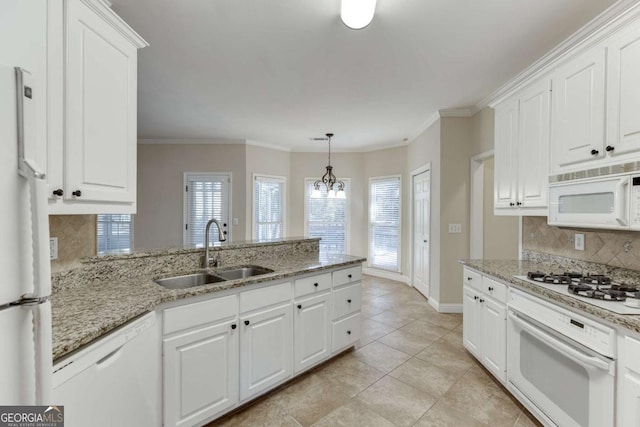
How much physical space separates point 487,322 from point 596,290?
2.86ft

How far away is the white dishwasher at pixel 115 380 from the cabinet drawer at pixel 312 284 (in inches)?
39.9

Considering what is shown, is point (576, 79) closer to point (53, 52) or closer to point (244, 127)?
point (53, 52)

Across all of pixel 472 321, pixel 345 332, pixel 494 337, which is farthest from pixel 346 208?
pixel 494 337

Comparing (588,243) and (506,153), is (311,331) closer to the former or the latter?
(588,243)

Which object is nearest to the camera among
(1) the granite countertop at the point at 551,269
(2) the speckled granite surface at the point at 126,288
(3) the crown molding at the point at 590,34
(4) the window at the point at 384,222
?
(2) the speckled granite surface at the point at 126,288

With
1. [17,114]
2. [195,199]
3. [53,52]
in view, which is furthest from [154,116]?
[17,114]

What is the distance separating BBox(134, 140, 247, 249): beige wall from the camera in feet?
18.0

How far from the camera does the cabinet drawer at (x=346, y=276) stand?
2605mm

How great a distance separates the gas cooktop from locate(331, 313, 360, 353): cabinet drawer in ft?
4.73

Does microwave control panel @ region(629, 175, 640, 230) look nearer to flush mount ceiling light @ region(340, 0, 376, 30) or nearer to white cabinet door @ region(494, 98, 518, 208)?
white cabinet door @ region(494, 98, 518, 208)

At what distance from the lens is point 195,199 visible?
5609 mm

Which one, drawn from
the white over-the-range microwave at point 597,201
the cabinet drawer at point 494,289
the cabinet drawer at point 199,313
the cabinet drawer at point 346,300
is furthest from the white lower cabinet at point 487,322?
the cabinet drawer at point 199,313

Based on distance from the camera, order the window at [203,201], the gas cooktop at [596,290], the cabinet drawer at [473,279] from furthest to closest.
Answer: the window at [203,201], the cabinet drawer at [473,279], the gas cooktop at [596,290]

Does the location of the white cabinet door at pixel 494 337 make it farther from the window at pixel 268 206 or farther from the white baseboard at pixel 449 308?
the window at pixel 268 206
